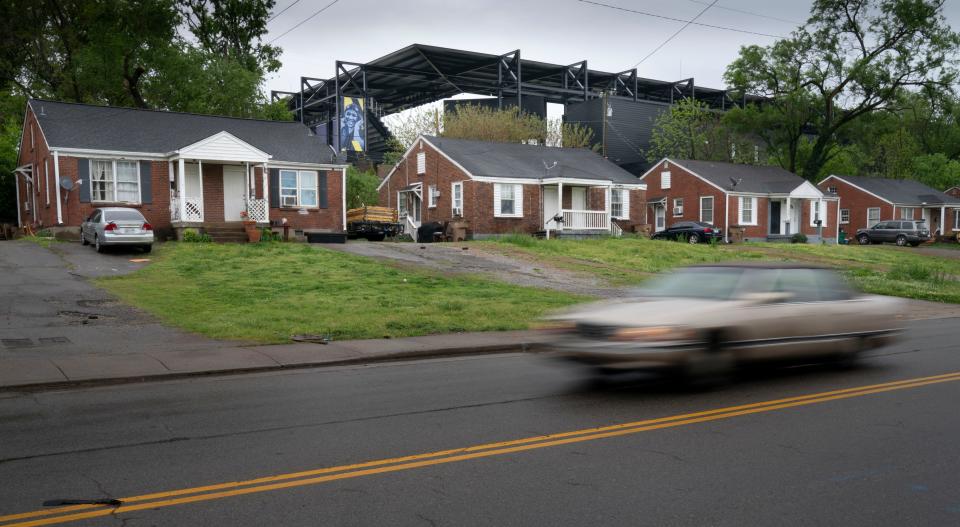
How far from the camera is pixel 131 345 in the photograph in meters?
12.3

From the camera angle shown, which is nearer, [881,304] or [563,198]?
[881,304]

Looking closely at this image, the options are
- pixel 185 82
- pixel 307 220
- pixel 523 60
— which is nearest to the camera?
pixel 307 220

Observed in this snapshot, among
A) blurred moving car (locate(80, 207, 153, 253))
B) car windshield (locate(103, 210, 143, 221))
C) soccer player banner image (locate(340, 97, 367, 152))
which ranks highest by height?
soccer player banner image (locate(340, 97, 367, 152))

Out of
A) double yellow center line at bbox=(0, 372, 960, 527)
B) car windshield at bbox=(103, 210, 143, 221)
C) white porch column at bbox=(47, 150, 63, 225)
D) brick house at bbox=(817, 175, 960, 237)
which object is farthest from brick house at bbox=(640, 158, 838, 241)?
double yellow center line at bbox=(0, 372, 960, 527)

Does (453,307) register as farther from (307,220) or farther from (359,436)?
→ (307,220)

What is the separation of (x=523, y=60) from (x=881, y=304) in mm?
Result: 60010

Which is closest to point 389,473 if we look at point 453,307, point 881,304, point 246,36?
point 881,304

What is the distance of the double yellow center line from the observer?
4.86 meters

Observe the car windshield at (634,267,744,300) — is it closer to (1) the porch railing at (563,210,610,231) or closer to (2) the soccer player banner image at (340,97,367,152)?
(1) the porch railing at (563,210,610,231)

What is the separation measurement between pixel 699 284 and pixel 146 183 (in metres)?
27.7

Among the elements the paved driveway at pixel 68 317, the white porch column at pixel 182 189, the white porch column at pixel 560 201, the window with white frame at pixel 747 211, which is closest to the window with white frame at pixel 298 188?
the white porch column at pixel 182 189

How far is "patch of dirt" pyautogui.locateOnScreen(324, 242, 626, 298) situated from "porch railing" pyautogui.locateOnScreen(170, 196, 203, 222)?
576 cm

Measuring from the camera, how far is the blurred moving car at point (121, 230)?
25.1 m

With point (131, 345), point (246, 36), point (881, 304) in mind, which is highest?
point (246, 36)
